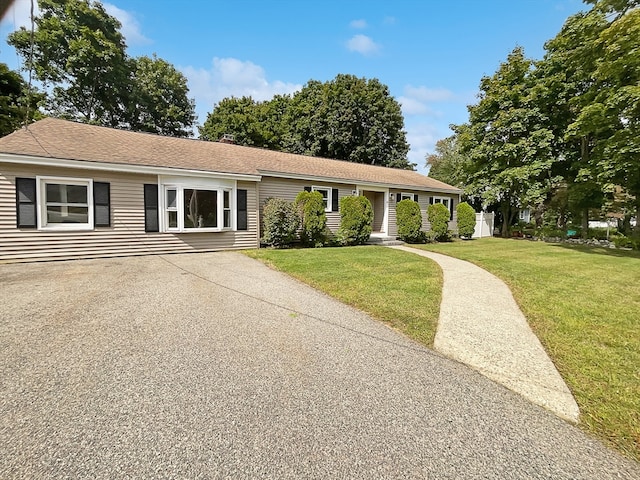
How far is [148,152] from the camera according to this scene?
1048 centimetres

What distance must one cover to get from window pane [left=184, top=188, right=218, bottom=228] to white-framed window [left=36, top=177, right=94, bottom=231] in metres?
2.57

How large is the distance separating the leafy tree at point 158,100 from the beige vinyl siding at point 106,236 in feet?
68.2

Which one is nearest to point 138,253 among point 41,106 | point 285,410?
point 285,410

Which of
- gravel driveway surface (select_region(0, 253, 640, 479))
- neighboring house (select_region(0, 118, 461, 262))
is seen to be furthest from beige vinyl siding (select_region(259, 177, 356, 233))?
gravel driveway surface (select_region(0, 253, 640, 479))

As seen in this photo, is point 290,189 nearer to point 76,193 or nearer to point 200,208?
point 200,208

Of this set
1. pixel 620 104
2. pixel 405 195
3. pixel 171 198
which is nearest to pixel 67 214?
pixel 171 198

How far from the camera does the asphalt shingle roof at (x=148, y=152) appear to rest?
8558 millimetres

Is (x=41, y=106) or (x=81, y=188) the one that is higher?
(x=41, y=106)

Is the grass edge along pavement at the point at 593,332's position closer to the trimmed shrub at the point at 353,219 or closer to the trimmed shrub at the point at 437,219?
the trimmed shrub at the point at 353,219

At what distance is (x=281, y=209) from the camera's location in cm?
1111

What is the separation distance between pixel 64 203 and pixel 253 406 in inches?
375

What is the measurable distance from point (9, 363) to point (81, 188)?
7.64 meters

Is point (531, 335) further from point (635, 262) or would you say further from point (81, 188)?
point (81, 188)

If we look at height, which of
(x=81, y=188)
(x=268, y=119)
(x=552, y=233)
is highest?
(x=268, y=119)
